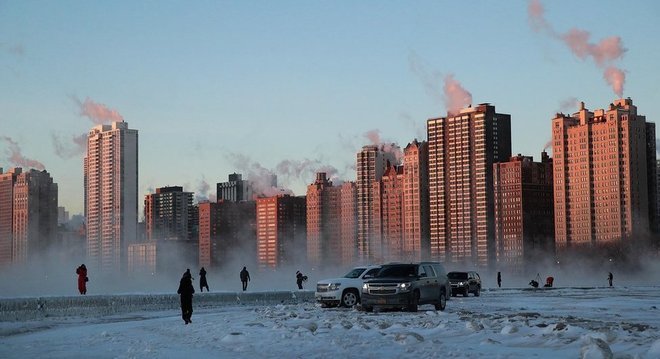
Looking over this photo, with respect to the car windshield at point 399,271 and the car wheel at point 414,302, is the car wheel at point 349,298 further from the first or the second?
the car wheel at point 414,302

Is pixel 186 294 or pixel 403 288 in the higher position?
pixel 186 294

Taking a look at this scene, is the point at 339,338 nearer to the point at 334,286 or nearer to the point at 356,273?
the point at 334,286

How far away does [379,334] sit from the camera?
86.7 ft

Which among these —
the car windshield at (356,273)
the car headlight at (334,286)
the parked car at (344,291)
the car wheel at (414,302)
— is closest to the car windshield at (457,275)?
the car windshield at (356,273)

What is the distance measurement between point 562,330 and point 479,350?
395cm

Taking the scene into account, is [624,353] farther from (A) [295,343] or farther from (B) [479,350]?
(A) [295,343]

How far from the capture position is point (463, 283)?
62.6 meters

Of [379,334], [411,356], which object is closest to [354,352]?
[411,356]

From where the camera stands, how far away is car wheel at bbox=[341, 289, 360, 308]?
43.6m

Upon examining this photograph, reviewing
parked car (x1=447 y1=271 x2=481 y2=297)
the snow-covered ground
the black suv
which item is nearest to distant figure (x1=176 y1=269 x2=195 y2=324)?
the snow-covered ground

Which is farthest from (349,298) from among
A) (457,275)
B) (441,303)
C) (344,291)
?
(457,275)

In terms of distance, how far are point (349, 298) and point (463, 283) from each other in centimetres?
2033

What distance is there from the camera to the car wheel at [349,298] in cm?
4356

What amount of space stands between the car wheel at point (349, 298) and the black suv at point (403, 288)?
3176mm
